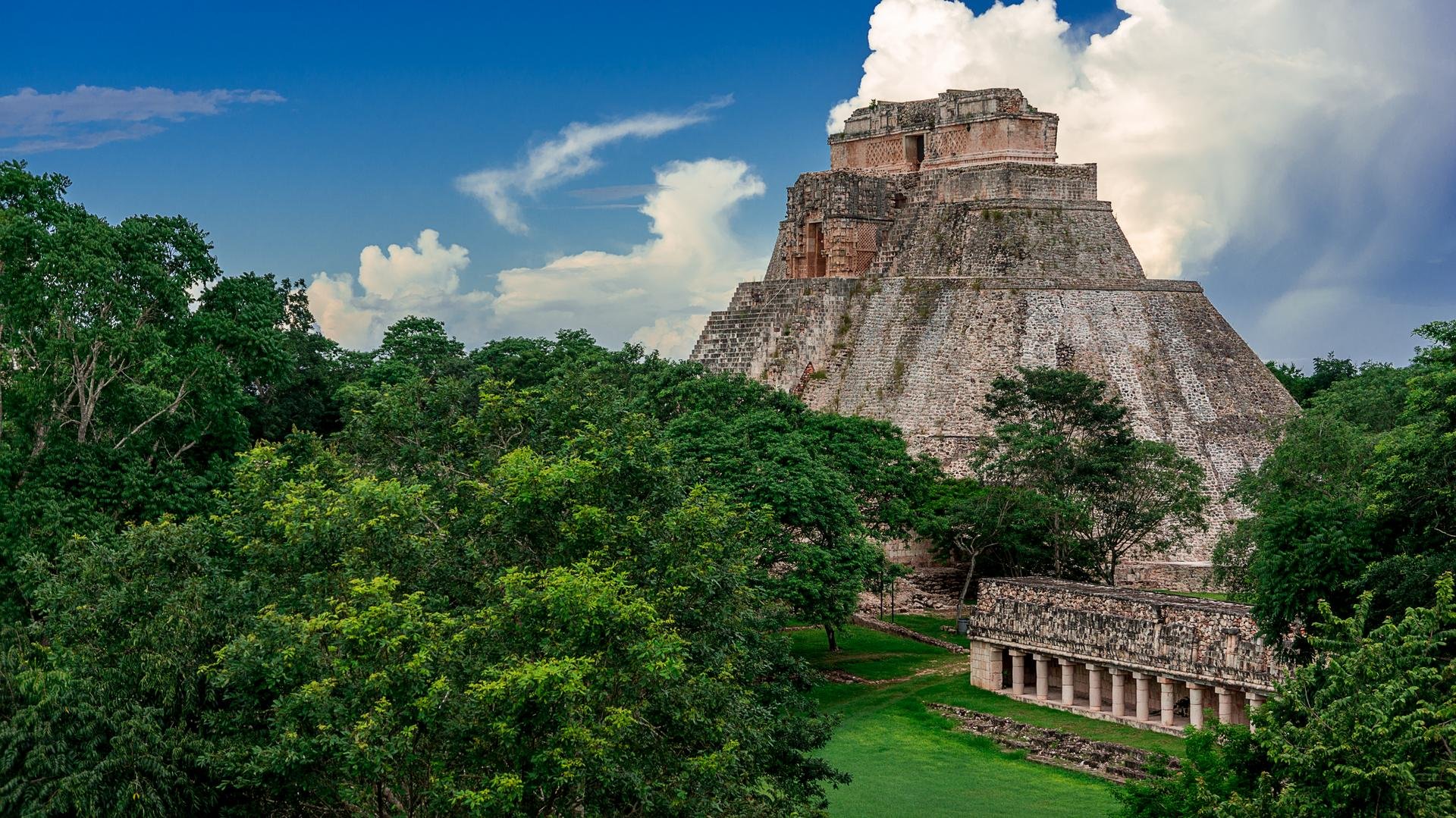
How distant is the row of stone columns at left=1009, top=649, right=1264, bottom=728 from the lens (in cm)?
2464

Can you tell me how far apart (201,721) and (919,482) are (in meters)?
21.7

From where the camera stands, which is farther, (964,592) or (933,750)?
(964,592)

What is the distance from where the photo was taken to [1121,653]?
26.5 m

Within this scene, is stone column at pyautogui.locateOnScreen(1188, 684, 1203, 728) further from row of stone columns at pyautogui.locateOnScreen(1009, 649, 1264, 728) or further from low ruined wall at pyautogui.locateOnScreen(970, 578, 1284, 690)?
low ruined wall at pyautogui.locateOnScreen(970, 578, 1284, 690)

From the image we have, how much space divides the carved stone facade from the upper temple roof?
21.8 meters

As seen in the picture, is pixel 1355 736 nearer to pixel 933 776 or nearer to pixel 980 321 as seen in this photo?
pixel 933 776

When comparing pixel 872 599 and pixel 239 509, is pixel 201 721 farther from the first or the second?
pixel 872 599

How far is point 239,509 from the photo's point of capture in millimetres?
20234

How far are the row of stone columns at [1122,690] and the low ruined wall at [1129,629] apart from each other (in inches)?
9.3

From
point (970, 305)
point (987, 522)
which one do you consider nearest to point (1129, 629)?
point (987, 522)

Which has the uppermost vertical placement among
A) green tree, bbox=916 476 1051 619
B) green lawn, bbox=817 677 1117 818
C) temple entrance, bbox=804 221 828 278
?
temple entrance, bbox=804 221 828 278

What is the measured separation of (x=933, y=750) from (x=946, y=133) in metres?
27.1

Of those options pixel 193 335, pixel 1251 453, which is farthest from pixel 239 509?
pixel 1251 453

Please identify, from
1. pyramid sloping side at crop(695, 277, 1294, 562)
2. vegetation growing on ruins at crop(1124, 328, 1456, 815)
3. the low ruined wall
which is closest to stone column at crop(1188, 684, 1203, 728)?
the low ruined wall
